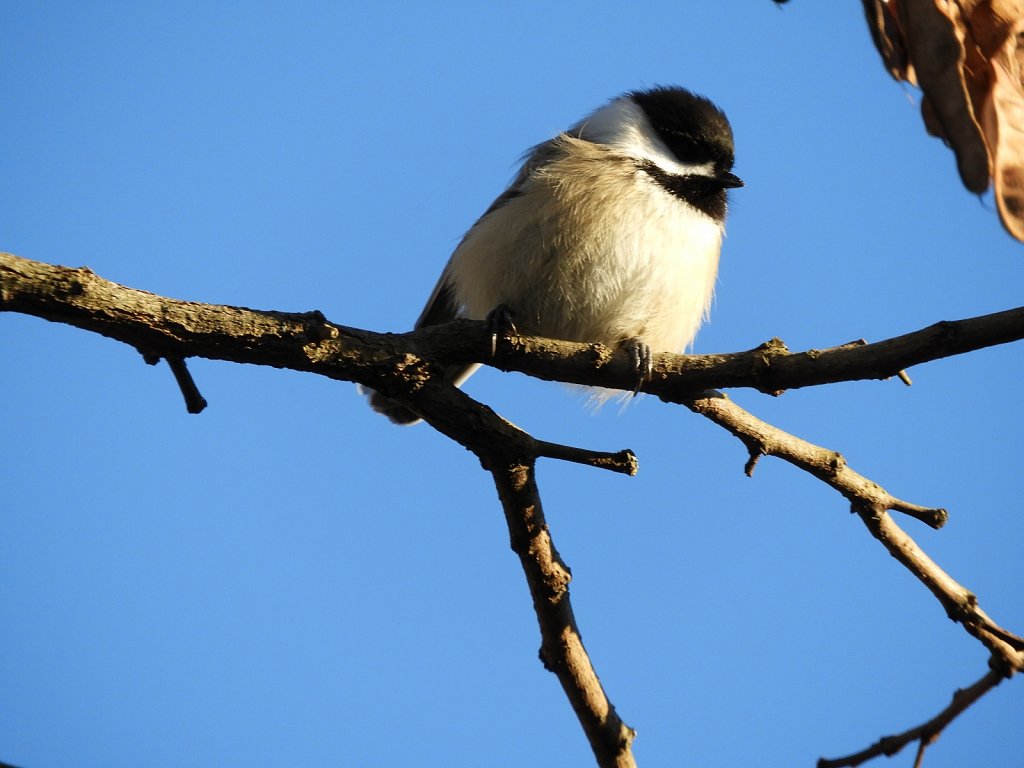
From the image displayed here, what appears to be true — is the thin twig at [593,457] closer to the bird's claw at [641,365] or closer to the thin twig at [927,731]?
the bird's claw at [641,365]

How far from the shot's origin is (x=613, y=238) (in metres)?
3.74

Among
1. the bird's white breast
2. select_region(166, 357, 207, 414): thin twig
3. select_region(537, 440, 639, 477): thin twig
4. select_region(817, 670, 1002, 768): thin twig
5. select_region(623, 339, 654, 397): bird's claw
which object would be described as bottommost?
select_region(817, 670, 1002, 768): thin twig

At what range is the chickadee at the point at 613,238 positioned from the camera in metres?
3.75

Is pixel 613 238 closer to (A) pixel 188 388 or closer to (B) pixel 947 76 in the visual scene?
(A) pixel 188 388

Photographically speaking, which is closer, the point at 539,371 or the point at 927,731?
the point at 927,731

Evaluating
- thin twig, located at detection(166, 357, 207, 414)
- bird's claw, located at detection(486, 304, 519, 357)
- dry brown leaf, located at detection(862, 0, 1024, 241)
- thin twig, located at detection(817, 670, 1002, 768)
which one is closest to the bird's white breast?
bird's claw, located at detection(486, 304, 519, 357)

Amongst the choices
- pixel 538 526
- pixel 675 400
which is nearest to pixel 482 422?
pixel 538 526

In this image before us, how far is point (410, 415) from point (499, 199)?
110 centimetres

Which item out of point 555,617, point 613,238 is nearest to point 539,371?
point 555,617

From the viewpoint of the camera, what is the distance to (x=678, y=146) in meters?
4.18

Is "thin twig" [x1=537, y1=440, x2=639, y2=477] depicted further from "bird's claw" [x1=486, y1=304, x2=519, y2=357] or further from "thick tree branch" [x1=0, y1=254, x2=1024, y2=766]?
"bird's claw" [x1=486, y1=304, x2=519, y2=357]

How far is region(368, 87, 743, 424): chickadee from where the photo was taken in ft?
12.3

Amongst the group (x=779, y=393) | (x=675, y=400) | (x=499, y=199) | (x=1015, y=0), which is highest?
(x=499, y=199)

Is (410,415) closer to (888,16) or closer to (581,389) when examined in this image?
(581,389)
